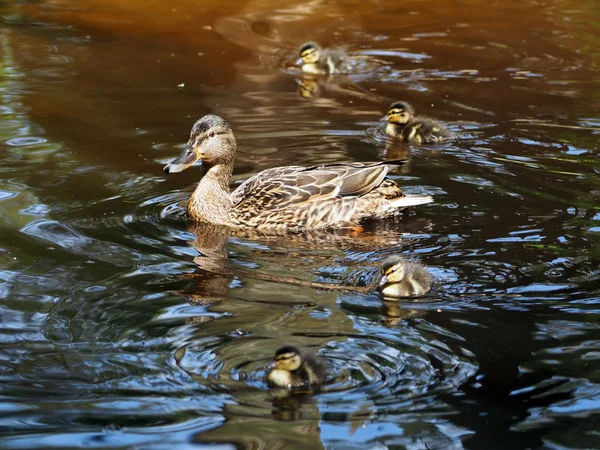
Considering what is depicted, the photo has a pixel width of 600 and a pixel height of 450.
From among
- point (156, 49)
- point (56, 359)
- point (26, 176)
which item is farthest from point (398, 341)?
point (156, 49)

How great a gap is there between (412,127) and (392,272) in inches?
120

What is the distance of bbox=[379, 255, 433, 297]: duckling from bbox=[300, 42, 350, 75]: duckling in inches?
201

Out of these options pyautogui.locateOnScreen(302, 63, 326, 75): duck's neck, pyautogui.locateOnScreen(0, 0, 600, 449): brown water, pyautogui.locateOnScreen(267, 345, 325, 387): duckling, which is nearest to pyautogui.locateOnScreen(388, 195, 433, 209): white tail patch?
pyautogui.locateOnScreen(0, 0, 600, 449): brown water

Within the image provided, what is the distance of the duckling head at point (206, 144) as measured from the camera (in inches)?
253

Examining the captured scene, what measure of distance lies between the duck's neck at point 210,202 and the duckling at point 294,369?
2.42 m

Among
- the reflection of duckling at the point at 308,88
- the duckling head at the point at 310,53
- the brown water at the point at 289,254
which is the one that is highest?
the duckling head at the point at 310,53

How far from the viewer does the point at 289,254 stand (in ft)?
18.6

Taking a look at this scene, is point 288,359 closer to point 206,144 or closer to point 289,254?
point 289,254

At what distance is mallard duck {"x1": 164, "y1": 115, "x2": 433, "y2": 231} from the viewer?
20.5ft

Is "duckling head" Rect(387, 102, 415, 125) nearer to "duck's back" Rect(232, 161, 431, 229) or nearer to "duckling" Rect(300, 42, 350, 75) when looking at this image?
"duck's back" Rect(232, 161, 431, 229)

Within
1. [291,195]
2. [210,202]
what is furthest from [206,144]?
[291,195]

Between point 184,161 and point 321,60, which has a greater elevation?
point 321,60

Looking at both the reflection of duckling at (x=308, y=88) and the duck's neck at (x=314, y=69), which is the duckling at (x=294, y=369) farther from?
the duck's neck at (x=314, y=69)

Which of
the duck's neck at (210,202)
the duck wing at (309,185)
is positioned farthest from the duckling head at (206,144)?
the duck wing at (309,185)
